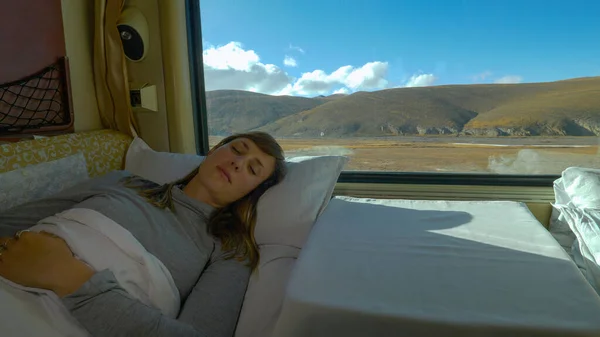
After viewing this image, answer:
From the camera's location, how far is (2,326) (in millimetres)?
634

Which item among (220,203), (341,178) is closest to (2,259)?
(220,203)

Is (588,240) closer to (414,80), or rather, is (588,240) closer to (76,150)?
(414,80)

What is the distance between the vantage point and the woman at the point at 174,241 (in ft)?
2.36

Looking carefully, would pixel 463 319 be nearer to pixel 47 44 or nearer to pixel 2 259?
pixel 2 259

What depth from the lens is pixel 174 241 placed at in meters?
0.96

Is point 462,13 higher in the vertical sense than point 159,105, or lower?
higher

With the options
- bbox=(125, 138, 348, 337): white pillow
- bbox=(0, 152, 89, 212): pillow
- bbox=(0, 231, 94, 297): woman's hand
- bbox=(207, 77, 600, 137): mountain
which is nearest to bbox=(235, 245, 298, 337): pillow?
bbox=(125, 138, 348, 337): white pillow

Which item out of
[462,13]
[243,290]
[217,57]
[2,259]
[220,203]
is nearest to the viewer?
[2,259]

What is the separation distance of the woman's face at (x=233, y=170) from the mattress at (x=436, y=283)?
28 cm

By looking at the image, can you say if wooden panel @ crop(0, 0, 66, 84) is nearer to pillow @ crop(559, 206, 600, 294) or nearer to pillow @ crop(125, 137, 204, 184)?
pillow @ crop(125, 137, 204, 184)

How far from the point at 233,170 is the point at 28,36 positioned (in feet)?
3.39

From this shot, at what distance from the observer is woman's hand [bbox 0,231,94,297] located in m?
0.75

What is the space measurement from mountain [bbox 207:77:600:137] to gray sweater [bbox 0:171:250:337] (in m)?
1.02

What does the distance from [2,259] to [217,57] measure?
1454 mm
